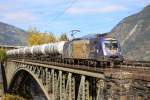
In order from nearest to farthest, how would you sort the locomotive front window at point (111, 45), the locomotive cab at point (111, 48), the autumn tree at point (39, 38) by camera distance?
the locomotive cab at point (111, 48), the locomotive front window at point (111, 45), the autumn tree at point (39, 38)

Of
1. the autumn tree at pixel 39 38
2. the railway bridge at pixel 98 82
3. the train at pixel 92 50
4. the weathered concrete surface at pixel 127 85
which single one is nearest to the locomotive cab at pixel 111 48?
the train at pixel 92 50

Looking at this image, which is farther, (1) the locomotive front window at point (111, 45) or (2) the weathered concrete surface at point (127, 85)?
(1) the locomotive front window at point (111, 45)

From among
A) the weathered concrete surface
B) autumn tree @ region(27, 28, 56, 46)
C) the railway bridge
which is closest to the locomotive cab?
the railway bridge

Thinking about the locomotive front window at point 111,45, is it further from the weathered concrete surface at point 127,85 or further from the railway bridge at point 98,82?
the weathered concrete surface at point 127,85

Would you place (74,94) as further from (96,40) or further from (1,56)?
(1,56)

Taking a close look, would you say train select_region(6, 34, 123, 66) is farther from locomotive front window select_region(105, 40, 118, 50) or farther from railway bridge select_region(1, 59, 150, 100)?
railway bridge select_region(1, 59, 150, 100)

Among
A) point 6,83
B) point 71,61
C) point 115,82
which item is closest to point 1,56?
point 6,83

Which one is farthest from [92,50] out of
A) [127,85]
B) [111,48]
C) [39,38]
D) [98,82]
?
[39,38]

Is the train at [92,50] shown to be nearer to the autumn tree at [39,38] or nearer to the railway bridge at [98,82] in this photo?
the railway bridge at [98,82]

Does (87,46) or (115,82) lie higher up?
(87,46)

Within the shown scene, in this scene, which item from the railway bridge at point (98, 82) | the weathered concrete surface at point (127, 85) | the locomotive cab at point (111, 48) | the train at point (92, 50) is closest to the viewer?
the weathered concrete surface at point (127, 85)

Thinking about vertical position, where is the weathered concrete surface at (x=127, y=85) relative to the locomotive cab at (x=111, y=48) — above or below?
below

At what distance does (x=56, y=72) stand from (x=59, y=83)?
4.31 meters

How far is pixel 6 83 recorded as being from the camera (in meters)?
114
